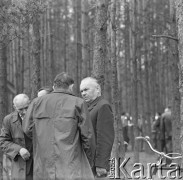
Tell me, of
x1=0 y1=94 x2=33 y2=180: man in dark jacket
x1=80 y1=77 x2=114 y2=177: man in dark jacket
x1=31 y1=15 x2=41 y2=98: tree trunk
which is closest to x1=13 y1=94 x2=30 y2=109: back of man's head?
x1=0 y1=94 x2=33 y2=180: man in dark jacket

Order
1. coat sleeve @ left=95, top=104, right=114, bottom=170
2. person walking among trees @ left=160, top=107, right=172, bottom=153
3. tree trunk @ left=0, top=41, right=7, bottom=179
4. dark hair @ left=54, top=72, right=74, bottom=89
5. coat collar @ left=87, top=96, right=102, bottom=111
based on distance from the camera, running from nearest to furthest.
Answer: dark hair @ left=54, top=72, right=74, bottom=89 → coat sleeve @ left=95, top=104, right=114, bottom=170 → coat collar @ left=87, top=96, right=102, bottom=111 → tree trunk @ left=0, top=41, right=7, bottom=179 → person walking among trees @ left=160, top=107, right=172, bottom=153

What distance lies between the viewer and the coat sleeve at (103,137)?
19.4ft

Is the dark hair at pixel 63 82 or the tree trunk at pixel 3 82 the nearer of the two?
the dark hair at pixel 63 82

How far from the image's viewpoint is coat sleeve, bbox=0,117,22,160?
654cm

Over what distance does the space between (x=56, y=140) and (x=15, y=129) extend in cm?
153

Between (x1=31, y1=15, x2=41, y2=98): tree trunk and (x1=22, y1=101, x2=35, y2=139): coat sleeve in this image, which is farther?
(x1=31, y1=15, x2=41, y2=98): tree trunk

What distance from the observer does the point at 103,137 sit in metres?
5.97

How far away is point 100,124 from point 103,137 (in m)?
0.16

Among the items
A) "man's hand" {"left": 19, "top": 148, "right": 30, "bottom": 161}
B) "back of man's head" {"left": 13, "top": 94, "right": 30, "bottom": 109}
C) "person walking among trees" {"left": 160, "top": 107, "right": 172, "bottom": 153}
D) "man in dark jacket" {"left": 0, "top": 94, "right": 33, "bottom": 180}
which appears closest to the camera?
"man's hand" {"left": 19, "top": 148, "right": 30, "bottom": 161}

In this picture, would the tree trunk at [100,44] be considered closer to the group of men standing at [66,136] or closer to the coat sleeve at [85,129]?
the group of men standing at [66,136]

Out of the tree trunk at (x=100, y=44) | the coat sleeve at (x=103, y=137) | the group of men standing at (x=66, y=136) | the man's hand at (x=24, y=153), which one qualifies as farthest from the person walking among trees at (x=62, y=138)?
the tree trunk at (x=100, y=44)

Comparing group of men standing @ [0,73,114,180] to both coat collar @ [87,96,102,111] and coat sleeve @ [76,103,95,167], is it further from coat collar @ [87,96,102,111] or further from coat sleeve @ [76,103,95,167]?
coat collar @ [87,96,102,111]

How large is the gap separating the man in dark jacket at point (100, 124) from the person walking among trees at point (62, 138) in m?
0.30

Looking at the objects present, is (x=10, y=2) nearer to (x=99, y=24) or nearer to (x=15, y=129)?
(x=99, y=24)
